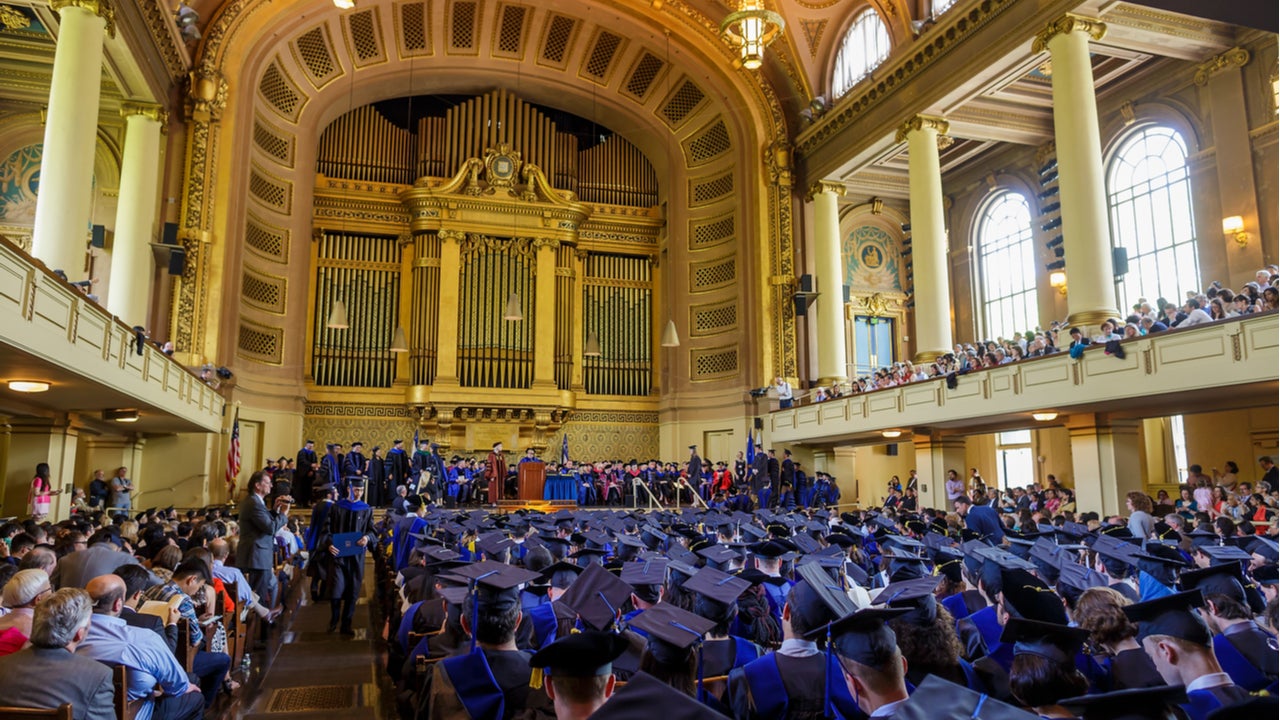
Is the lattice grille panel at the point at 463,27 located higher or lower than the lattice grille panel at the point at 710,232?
higher

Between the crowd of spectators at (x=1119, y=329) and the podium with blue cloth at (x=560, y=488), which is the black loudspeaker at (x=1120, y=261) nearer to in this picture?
the crowd of spectators at (x=1119, y=329)

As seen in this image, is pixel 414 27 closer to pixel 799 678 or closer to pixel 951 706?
pixel 799 678

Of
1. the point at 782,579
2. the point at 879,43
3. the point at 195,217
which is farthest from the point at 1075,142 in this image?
the point at 195,217

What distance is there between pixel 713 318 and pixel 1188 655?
20393 millimetres

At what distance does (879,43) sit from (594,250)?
917cm

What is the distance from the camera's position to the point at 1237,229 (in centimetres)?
1524

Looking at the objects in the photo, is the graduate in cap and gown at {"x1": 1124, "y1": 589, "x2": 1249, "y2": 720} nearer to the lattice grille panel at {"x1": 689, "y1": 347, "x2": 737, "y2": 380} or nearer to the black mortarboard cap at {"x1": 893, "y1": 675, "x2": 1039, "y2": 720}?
the black mortarboard cap at {"x1": 893, "y1": 675, "x2": 1039, "y2": 720}

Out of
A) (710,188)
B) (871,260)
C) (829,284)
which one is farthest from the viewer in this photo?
(871,260)

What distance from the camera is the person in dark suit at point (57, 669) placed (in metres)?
3.10

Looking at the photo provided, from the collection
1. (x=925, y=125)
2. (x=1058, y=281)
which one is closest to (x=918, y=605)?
(x=925, y=125)

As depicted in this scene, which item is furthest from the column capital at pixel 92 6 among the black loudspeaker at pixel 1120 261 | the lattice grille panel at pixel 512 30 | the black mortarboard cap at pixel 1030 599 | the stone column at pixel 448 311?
the black loudspeaker at pixel 1120 261

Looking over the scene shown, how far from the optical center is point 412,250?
23250mm

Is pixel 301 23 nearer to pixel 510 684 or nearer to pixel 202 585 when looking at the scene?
pixel 202 585

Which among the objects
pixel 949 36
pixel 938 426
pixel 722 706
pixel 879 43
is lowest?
pixel 722 706
